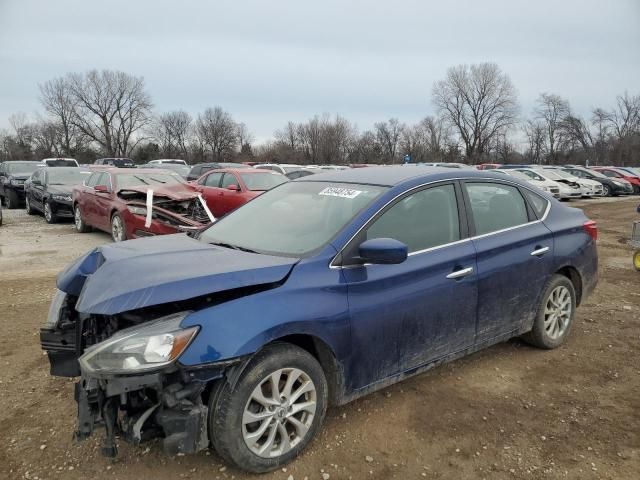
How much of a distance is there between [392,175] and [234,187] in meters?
8.60

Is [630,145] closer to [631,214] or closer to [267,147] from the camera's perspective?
[267,147]

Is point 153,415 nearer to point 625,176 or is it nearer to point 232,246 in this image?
point 232,246

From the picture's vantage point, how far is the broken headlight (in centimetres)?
239

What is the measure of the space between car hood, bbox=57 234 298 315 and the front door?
569 millimetres

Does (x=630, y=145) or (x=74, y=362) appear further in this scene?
(x=630, y=145)

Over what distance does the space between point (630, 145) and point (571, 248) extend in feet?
252

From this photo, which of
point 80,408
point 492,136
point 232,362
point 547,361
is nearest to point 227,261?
point 232,362

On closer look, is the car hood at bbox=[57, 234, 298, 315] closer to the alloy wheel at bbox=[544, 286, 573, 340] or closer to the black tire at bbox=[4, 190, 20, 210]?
the alloy wheel at bbox=[544, 286, 573, 340]

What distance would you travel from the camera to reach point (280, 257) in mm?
3025

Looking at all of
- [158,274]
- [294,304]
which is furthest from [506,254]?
[158,274]

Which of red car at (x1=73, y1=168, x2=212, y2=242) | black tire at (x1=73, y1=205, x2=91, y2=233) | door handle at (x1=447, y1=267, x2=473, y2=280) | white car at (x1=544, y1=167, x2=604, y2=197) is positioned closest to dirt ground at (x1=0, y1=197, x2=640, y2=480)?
door handle at (x1=447, y1=267, x2=473, y2=280)

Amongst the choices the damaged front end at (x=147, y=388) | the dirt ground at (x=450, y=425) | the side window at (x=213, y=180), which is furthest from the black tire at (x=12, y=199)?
the damaged front end at (x=147, y=388)

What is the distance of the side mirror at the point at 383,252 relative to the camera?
9.46 ft

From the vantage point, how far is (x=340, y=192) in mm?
3623
